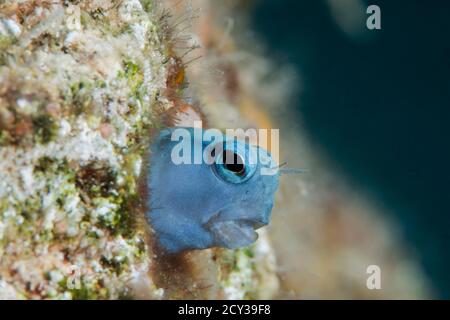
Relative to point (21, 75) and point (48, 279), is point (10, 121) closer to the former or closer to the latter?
point (21, 75)

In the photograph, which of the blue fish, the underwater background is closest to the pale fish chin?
the blue fish

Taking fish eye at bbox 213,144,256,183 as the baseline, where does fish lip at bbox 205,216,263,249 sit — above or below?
below

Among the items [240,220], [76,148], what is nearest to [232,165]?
[240,220]

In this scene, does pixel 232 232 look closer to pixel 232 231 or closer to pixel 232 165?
pixel 232 231

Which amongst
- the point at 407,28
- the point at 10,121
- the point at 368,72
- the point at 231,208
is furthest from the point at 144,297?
the point at 407,28

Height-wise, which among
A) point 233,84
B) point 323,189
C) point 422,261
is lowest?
point 422,261

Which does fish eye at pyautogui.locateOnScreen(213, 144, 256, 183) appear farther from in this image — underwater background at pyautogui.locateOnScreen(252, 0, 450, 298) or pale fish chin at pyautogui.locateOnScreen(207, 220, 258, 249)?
underwater background at pyautogui.locateOnScreen(252, 0, 450, 298)

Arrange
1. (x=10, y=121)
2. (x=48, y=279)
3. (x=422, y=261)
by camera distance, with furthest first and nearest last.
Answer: (x=422, y=261) < (x=48, y=279) < (x=10, y=121)
